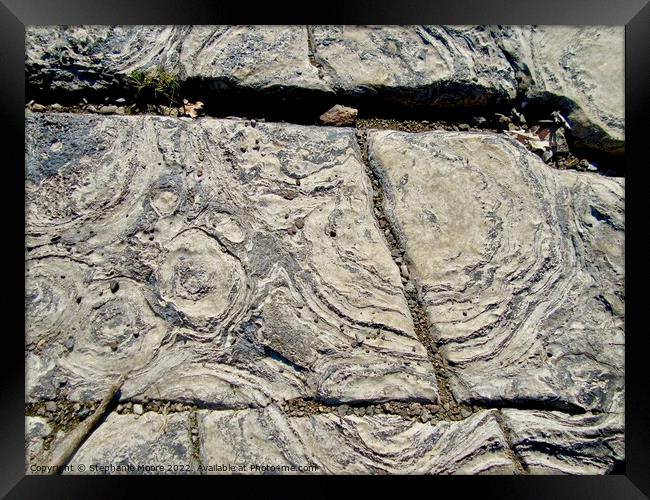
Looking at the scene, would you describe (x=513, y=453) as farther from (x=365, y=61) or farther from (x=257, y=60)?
(x=257, y=60)

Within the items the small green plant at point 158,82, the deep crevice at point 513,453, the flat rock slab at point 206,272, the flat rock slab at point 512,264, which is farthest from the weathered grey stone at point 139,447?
the small green plant at point 158,82

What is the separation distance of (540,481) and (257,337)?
1456mm

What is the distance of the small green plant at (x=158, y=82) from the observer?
2.15 m

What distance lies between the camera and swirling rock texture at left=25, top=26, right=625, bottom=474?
1.95m

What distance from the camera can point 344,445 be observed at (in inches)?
75.9

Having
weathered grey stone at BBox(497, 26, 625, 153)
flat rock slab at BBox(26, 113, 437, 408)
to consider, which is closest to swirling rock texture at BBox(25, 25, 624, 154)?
weathered grey stone at BBox(497, 26, 625, 153)

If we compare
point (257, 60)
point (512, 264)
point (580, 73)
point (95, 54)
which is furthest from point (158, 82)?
point (580, 73)

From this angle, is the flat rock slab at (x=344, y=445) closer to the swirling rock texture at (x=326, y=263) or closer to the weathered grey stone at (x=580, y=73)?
the swirling rock texture at (x=326, y=263)

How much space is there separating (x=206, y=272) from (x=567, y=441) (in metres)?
1.91

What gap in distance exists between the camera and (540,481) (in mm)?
1871

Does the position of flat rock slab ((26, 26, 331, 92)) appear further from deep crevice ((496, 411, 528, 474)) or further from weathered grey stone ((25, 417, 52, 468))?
deep crevice ((496, 411, 528, 474))
